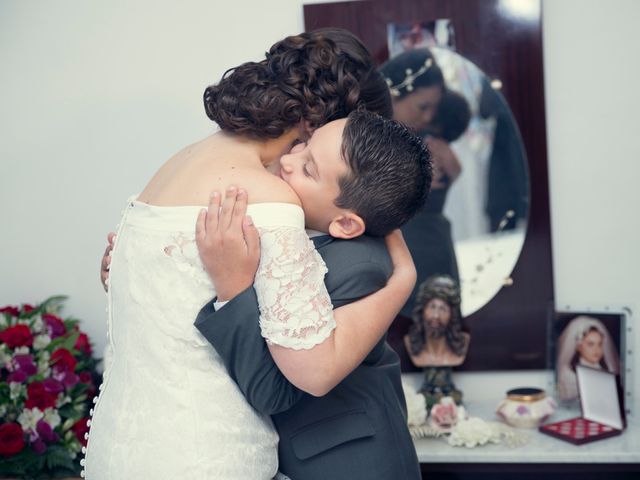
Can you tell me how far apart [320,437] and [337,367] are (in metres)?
0.29

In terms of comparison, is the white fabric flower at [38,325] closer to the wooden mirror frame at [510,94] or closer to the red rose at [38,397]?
the red rose at [38,397]

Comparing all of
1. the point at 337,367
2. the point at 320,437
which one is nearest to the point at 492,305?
the point at 320,437

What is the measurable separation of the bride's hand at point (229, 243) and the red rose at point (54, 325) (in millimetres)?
1629

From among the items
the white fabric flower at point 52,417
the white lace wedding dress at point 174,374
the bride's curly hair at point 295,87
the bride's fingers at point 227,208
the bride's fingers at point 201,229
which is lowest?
the white fabric flower at point 52,417

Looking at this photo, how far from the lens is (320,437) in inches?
62.1

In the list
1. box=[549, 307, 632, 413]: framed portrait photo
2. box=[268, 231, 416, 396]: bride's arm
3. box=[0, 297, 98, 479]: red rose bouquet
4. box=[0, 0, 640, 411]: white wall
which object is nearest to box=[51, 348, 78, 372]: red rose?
box=[0, 297, 98, 479]: red rose bouquet

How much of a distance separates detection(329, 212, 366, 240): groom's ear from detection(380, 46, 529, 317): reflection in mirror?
1.28 metres

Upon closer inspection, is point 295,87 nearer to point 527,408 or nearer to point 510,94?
point 510,94

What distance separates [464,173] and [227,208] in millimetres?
1600

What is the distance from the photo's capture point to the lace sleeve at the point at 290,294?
132 cm

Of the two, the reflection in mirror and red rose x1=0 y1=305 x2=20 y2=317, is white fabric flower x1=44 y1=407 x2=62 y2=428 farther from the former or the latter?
the reflection in mirror


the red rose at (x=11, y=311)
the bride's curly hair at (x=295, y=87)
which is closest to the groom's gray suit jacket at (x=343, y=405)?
the bride's curly hair at (x=295, y=87)

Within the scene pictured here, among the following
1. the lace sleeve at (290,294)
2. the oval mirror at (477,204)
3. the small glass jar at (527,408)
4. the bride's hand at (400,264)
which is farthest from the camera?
the oval mirror at (477,204)

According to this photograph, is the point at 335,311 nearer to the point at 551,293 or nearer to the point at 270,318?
the point at 270,318
